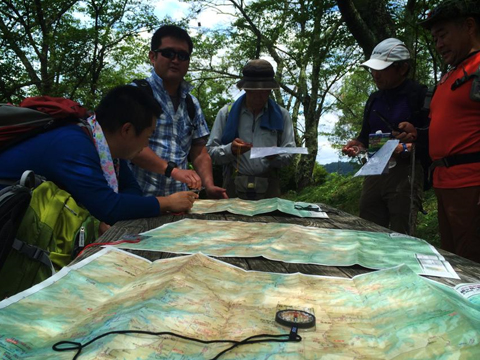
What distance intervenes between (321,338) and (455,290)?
0.56m

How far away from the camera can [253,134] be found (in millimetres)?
3852

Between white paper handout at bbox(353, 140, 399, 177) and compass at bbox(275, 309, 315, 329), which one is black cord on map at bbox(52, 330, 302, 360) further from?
white paper handout at bbox(353, 140, 399, 177)

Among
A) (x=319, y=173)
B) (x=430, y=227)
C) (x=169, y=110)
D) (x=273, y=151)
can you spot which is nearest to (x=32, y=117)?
(x=169, y=110)

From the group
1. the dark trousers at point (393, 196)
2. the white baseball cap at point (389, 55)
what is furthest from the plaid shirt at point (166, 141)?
the dark trousers at point (393, 196)

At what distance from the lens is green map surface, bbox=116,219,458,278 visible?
5.14 feet

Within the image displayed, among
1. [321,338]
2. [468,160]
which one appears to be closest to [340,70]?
[468,160]

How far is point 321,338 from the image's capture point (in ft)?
2.91

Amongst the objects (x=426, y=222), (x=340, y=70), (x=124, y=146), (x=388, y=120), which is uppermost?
(x=340, y=70)

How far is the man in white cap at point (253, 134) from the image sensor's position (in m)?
3.67

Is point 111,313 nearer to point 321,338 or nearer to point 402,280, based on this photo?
point 321,338

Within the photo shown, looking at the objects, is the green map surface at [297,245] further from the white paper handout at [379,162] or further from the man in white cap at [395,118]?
the man in white cap at [395,118]

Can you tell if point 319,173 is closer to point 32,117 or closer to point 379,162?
point 379,162

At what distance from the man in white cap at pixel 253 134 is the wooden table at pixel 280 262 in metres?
0.94

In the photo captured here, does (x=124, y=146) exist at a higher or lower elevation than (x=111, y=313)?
higher
